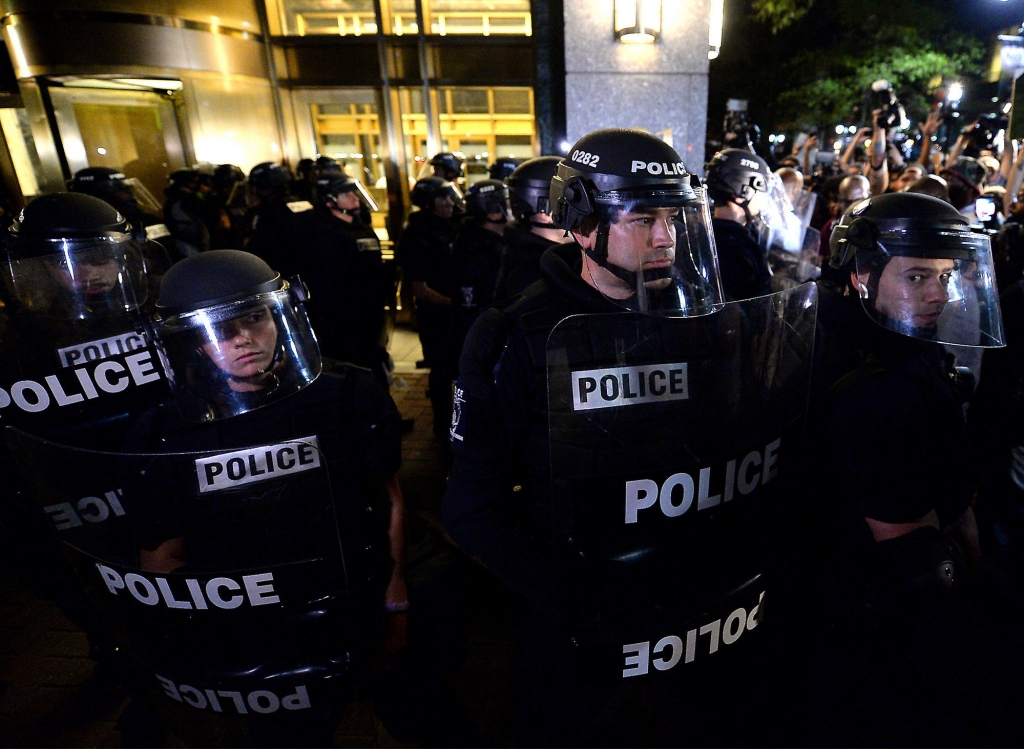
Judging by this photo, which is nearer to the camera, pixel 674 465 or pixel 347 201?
pixel 674 465

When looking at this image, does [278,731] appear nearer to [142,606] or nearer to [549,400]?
[142,606]

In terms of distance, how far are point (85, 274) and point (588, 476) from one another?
2.66 m

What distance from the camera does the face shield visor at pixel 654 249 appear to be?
5.64 ft

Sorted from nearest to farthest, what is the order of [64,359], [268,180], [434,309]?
[64,359], [434,309], [268,180]

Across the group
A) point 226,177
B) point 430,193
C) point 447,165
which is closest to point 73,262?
point 430,193

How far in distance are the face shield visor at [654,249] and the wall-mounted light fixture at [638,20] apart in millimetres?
4255

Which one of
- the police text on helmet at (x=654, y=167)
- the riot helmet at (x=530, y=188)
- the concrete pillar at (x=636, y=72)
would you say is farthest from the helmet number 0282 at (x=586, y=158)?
the concrete pillar at (x=636, y=72)

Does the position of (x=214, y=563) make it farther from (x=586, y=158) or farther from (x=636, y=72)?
(x=636, y=72)

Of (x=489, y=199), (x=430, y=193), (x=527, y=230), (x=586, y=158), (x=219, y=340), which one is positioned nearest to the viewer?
(x=586, y=158)

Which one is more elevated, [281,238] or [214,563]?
[281,238]

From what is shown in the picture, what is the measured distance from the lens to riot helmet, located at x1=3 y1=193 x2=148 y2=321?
8.72ft

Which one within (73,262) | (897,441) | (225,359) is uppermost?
(73,262)

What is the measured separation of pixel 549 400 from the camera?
4.37 ft

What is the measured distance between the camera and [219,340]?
197 cm
